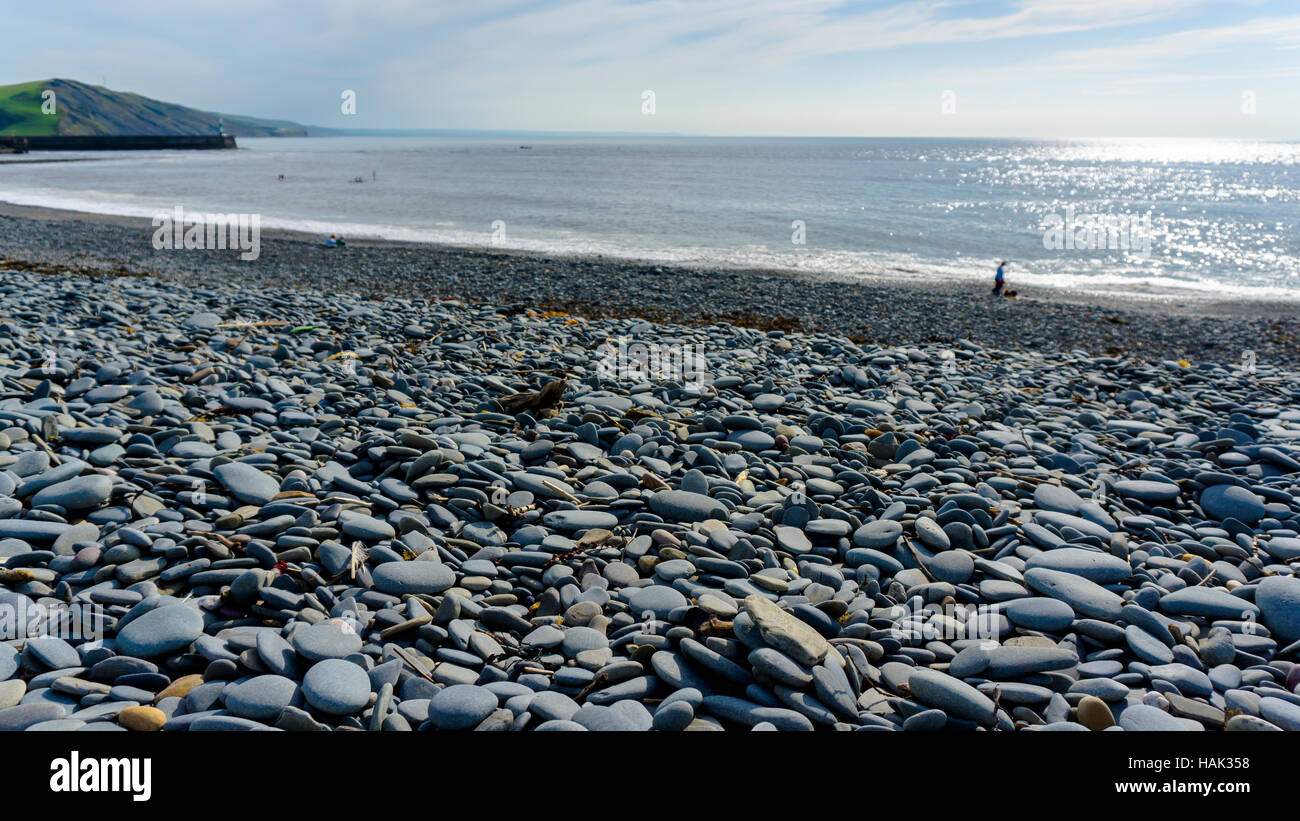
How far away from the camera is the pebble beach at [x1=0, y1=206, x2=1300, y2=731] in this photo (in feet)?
10.1

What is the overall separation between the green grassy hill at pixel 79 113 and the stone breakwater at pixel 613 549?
140 meters

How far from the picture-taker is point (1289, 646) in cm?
357

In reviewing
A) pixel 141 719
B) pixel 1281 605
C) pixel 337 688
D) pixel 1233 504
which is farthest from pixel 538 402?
pixel 1233 504

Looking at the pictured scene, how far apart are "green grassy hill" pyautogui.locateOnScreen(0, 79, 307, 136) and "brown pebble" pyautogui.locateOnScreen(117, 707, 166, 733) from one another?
143164mm

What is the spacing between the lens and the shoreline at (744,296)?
13125 mm

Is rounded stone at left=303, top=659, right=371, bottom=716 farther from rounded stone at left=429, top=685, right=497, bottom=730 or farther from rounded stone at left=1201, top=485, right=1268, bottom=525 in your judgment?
rounded stone at left=1201, top=485, right=1268, bottom=525

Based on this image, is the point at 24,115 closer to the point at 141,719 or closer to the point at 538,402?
the point at 538,402

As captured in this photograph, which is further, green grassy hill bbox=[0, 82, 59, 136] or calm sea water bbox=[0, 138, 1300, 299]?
green grassy hill bbox=[0, 82, 59, 136]

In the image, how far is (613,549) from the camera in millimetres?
4363

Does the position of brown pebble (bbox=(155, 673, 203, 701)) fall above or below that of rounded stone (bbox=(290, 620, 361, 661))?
below

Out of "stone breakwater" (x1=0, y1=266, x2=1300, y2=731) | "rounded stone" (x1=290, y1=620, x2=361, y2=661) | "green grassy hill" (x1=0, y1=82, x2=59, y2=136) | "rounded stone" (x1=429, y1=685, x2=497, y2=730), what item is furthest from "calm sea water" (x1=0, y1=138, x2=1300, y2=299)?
"green grassy hill" (x1=0, y1=82, x2=59, y2=136)
